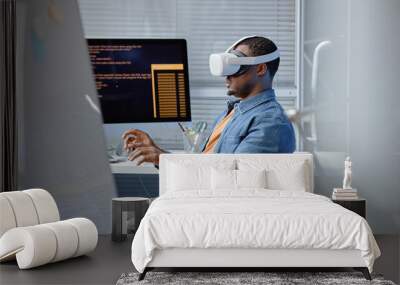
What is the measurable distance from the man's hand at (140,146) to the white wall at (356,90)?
155cm

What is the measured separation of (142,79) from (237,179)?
1650mm

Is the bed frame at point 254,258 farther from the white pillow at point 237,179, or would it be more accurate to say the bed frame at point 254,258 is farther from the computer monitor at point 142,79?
the computer monitor at point 142,79

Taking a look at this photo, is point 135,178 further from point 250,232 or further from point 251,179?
point 250,232

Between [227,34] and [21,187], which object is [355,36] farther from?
[21,187]

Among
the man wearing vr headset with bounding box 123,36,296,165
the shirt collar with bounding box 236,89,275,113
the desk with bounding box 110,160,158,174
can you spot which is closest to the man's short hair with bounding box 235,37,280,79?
the man wearing vr headset with bounding box 123,36,296,165

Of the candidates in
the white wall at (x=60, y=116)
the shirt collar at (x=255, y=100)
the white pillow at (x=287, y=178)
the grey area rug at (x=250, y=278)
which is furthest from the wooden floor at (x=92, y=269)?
the shirt collar at (x=255, y=100)

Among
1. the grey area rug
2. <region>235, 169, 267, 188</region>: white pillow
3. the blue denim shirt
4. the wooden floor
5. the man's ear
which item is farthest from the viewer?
the man's ear

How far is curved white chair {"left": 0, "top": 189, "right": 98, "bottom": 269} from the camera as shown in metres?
6.24

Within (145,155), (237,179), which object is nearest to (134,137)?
(145,155)

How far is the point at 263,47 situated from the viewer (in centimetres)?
827

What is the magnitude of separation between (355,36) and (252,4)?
3.51 feet

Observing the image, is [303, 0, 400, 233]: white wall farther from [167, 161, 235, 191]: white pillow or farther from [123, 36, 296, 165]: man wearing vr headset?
[167, 161, 235, 191]: white pillow

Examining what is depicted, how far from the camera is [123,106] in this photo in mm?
8367

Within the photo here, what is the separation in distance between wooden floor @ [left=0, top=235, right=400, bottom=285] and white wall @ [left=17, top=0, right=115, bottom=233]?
Answer: 3.51 ft
